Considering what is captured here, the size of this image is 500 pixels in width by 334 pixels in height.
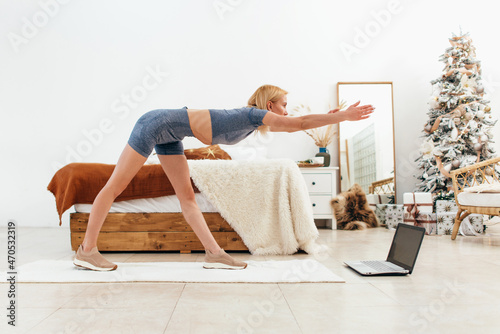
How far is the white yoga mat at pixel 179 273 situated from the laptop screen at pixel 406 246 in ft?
1.20

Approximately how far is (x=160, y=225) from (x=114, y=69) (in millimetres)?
2807

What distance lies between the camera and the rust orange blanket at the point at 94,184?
237 cm

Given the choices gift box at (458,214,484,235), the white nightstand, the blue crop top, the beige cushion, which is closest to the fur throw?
Result: the white nightstand

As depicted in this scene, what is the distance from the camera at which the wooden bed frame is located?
7.95 feet

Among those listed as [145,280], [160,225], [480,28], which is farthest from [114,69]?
[480,28]

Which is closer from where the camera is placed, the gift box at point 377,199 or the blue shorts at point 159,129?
the blue shorts at point 159,129

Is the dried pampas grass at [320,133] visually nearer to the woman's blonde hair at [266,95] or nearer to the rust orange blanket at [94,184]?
the rust orange blanket at [94,184]

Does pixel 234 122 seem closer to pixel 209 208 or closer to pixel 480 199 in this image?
pixel 209 208

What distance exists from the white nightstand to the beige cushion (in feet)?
4.45

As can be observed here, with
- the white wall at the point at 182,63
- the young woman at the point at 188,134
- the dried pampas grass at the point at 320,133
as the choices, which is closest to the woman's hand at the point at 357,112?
the young woman at the point at 188,134

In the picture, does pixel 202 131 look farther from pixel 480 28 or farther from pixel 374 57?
pixel 480 28

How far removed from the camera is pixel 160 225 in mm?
2438

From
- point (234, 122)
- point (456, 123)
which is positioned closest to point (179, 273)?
point (234, 122)

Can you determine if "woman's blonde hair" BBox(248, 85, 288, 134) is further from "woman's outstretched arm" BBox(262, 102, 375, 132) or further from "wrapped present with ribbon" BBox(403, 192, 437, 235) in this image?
"wrapped present with ribbon" BBox(403, 192, 437, 235)
